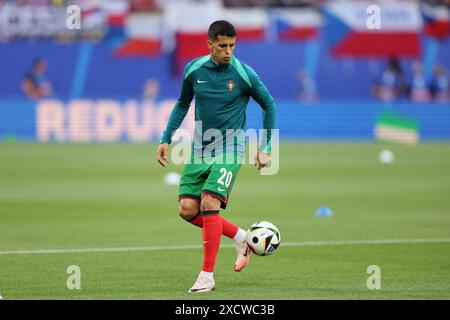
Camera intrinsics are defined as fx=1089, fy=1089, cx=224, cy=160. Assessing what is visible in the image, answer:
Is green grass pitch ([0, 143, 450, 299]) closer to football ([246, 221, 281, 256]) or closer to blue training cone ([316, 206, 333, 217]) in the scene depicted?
blue training cone ([316, 206, 333, 217])

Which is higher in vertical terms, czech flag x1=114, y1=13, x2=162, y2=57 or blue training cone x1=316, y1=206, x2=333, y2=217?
czech flag x1=114, y1=13, x2=162, y2=57

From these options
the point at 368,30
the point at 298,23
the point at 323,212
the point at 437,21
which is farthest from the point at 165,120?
the point at 323,212

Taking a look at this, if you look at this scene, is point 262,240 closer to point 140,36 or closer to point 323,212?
point 323,212

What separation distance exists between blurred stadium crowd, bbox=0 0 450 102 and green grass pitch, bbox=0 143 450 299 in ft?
38.3

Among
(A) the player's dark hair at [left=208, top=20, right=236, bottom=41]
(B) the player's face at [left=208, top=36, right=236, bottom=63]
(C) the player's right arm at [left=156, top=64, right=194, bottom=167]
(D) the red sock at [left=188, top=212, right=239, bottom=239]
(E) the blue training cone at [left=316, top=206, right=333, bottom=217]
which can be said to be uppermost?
(A) the player's dark hair at [left=208, top=20, right=236, bottom=41]

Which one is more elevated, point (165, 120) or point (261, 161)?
point (261, 161)

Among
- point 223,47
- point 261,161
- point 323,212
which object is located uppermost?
point 223,47

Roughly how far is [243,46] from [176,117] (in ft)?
101

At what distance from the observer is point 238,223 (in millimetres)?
15500

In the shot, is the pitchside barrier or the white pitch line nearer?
the white pitch line

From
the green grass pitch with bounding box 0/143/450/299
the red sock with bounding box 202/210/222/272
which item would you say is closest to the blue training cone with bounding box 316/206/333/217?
the green grass pitch with bounding box 0/143/450/299

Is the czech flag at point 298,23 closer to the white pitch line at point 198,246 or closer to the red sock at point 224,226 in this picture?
the white pitch line at point 198,246

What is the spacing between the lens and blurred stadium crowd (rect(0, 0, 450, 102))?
39.5m

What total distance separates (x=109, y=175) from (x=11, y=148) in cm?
811
